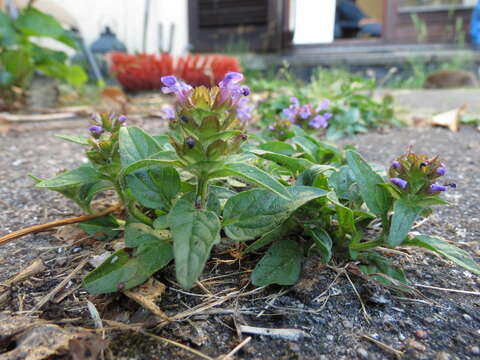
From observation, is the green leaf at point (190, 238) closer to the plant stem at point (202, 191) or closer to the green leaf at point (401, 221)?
the plant stem at point (202, 191)

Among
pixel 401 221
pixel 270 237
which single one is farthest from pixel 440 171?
pixel 270 237

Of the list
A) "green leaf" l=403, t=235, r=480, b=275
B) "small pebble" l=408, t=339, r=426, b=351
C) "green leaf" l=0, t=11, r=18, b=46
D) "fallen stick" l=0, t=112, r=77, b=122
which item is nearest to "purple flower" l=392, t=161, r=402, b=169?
"green leaf" l=403, t=235, r=480, b=275

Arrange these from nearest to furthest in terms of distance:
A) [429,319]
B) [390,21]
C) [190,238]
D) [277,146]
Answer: [190,238]
[429,319]
[277,146]
[390,21]

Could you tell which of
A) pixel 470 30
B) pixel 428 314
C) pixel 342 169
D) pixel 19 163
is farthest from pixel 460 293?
pixel 470 30

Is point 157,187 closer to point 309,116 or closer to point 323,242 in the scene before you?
point 323,242

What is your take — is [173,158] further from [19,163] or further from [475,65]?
[475,65]

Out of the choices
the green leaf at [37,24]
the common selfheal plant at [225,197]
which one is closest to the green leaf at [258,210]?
the common selfheal plant at [225,197]
